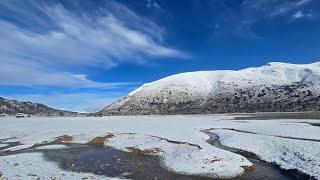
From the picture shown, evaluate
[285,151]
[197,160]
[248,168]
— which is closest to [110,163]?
[197,160]

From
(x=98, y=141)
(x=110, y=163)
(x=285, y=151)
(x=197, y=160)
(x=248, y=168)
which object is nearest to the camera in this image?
(x=248, y=168)

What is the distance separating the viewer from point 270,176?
2991cm

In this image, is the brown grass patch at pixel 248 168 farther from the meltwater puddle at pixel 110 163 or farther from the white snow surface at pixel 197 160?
the meltwater puddle at pixel 110 163

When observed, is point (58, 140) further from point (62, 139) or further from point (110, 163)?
point (110, 163)

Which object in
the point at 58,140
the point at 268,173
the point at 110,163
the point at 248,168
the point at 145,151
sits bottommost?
the point at 268,173

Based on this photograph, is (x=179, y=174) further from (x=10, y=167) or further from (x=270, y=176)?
(x=10, y=167)

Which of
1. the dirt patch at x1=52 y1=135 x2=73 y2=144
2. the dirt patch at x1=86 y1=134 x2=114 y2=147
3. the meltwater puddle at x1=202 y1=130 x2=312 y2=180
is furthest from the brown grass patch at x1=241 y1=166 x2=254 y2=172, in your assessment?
the dirt patch at x1=52 y1=135 x2=73 y2=144

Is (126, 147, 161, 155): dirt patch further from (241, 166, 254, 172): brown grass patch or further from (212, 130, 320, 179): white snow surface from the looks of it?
(241, 166, 254, 172): brown grass patch

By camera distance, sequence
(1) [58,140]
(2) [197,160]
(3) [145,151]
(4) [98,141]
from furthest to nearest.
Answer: (1) [58,140] < (4) [98,141] < (3) [145,151] < (2) [197,160]

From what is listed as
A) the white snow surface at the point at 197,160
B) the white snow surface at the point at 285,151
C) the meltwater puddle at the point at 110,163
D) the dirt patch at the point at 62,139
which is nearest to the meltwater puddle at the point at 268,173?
the white snow surface at the point at 285,151

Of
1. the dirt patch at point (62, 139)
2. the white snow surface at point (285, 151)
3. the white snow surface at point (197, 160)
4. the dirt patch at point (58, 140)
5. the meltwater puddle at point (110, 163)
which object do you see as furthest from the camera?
the dirt patch at point (62, 139)

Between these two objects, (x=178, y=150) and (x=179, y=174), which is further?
(x=178, y=150)

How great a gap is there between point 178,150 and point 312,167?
Result: 53.1ft

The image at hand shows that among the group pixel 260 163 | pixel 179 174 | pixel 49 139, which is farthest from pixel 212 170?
pixel 49 139
